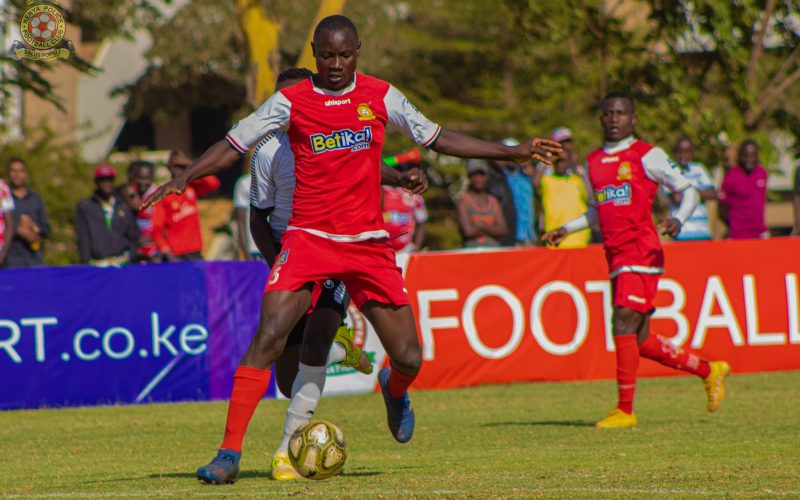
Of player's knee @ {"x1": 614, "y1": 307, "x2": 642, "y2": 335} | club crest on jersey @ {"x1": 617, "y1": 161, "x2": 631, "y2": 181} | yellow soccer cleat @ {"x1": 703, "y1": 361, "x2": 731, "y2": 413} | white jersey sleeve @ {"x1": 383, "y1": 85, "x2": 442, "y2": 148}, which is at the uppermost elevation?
white jersey sleeve @ {"x1": 383, "y1": 85, "x2": 442, "y2": 148}

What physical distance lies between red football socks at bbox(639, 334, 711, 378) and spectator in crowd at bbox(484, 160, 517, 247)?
212 inches

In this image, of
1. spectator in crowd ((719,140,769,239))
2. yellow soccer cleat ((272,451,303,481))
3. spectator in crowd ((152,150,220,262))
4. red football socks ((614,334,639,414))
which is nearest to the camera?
yellow soccer cleat ((272,451,303,481))

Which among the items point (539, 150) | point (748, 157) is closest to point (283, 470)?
point (539, 150)

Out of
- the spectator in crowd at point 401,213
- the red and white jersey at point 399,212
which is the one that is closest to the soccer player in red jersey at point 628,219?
the spectator in crowd at point 401,213

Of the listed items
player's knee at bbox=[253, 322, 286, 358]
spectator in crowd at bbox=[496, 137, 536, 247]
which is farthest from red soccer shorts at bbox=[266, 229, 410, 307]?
spectator in crowd at bbox=[496, 137, 536, 247]

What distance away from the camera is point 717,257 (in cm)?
1466

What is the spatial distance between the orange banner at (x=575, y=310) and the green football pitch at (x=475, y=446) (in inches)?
13.5

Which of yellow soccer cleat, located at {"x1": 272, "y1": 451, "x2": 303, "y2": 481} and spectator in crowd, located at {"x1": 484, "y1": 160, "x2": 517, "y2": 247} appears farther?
spectator in crowd, located at {"x1": 484, "y1": 160, "x2": 517, "y2": 247}

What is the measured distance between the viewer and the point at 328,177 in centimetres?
732

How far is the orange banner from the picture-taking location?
1409 centimetres

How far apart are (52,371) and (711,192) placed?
25.0 feet

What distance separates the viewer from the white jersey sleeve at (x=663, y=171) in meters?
10.4

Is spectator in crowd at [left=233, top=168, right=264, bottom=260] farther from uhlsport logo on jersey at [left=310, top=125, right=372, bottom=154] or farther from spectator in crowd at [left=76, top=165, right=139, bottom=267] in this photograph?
uhlsport logo on jersey at [left=310, top=125, right=372, bottom=154]

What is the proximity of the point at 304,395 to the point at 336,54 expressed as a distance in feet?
6.68
